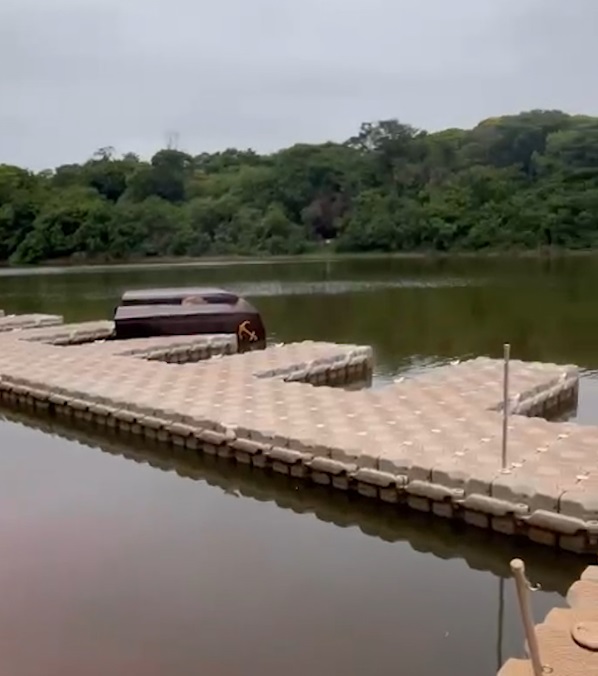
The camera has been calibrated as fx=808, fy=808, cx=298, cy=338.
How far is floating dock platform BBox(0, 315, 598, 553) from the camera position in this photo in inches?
185

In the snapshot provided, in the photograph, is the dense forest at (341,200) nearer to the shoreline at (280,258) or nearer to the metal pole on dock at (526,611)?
the shoreline at (280,258)

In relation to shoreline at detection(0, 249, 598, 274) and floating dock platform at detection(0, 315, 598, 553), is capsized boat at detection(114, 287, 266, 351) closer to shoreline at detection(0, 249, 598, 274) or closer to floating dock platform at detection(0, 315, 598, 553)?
floating dock platform at detection(0, 315, 598, 553)

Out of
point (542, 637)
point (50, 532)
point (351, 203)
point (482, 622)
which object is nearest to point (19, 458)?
point (50, 532)

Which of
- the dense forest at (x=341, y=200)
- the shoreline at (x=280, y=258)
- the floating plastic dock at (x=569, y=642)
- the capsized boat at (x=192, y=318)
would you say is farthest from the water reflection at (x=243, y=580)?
the dense forest at (x=341, y=200)

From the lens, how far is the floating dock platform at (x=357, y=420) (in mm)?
4703

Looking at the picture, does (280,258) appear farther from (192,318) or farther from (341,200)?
(192,318)

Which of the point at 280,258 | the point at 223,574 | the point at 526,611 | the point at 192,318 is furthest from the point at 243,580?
the point at 280,258

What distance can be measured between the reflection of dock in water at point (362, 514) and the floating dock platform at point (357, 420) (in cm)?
7

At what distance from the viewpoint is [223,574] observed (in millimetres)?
4375

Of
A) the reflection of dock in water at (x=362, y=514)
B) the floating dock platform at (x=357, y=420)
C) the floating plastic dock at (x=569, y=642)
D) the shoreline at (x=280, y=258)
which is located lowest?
the shoreline at (x=280, y=258)

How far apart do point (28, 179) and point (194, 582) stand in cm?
3587

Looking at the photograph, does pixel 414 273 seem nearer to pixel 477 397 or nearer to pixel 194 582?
pixel 477 397

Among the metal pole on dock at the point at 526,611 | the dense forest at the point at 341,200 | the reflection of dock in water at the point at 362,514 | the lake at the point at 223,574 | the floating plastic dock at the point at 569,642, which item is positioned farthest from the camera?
the dense forest at the point at 341,200

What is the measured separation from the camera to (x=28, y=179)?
121 ft
